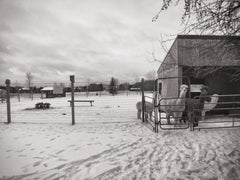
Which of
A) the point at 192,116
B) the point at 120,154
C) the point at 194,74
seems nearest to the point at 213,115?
the point at 194,74

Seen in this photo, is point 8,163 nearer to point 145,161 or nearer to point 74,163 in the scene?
point 74,163

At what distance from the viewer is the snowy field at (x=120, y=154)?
2.89 metres

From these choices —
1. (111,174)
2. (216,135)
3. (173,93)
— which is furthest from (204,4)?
(173,93)

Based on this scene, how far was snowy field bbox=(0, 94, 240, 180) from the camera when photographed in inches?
114

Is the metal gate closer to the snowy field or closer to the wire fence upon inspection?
the snowy field

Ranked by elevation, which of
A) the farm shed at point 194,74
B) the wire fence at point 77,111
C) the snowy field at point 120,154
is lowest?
the snowy field at point 120,154

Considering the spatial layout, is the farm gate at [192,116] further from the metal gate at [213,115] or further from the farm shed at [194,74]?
the farm shed at [194,74]

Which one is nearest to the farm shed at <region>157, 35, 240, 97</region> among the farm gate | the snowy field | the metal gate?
the farm gate

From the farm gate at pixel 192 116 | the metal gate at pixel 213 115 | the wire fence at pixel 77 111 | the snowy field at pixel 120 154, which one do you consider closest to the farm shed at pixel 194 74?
the farm gate at pixel 192 116

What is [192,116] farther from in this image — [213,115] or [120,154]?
[213,115]

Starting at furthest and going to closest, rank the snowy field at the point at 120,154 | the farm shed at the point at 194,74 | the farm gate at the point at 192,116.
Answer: the farm shed at the point at 194,74 < the farm gate at the point at 192,116 < the snowy field at the point at 120,154

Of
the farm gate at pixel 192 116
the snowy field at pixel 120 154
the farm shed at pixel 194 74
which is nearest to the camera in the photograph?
the snowy field at pixel 120 154

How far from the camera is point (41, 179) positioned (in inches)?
108

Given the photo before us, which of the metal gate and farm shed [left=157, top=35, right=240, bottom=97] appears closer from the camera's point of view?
the metal gate
